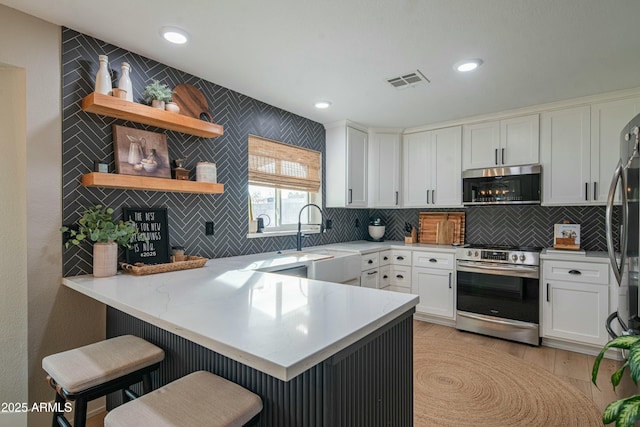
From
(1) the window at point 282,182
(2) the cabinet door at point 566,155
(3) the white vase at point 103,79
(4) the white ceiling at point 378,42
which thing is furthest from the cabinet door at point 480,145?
(3) the white vase at point 103,79

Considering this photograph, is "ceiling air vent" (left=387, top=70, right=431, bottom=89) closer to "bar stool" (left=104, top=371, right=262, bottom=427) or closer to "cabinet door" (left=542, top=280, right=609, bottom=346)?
"cabinet door" (left=542, top=280, right=609, bottom=346)

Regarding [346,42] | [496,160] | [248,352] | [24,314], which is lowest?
[24,314]

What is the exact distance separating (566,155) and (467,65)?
1632 mm

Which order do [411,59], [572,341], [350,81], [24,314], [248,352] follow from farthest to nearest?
[572,341] < [350,81] < [411,59] < [24,314] < [248,352]

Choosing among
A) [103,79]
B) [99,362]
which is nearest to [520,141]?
[103,79]

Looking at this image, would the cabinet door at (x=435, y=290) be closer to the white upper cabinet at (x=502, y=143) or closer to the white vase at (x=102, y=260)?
the white upper cabinet at (x=502, y=143)

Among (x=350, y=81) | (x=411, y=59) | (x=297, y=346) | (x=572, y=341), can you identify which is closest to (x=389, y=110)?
(x=350, y=81)

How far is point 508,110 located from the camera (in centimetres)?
345

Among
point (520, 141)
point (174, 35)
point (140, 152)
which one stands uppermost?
point (174, 35)

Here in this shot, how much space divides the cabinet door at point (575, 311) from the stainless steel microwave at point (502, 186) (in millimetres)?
884

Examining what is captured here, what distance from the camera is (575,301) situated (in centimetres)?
293

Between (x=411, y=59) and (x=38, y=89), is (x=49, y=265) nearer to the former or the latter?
(x=38, y=89)

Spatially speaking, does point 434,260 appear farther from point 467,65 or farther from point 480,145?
point 467,65

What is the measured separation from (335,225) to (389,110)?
1.54 meters
